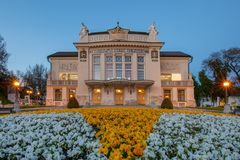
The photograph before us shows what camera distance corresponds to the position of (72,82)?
136 ft

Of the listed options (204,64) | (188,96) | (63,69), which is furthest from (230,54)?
(63,69)

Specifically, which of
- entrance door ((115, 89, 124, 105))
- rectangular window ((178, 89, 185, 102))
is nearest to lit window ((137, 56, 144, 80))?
entrance door ((115, 89, 124, 105))

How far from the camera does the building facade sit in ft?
126

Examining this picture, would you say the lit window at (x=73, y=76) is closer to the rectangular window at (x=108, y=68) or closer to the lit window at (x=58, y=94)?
the lit window at (x=58, y=94)

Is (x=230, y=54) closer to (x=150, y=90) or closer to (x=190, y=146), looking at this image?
(x=150, y=90)

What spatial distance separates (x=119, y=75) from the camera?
38812 millimetres

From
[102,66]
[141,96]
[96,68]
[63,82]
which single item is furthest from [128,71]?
[63,82]

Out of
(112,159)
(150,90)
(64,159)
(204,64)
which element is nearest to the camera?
(112,159)

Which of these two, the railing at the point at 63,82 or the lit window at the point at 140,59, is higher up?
the lit window at the point at 140,59

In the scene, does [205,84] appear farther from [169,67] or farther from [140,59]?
[140,59]

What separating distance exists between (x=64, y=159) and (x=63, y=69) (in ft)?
133

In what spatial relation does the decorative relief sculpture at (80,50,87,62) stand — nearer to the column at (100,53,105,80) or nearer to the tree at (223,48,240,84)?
the column at (100,53,105,80)

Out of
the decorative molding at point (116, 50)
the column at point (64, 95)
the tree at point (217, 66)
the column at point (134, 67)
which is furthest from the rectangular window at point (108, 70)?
the tree at point (217, 66)

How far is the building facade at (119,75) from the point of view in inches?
1515
